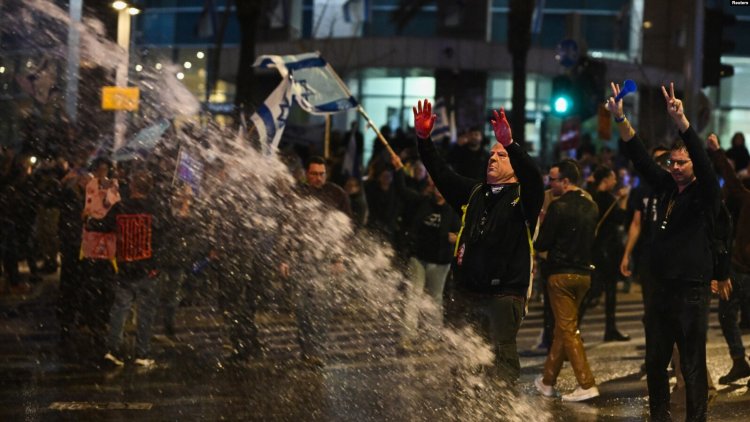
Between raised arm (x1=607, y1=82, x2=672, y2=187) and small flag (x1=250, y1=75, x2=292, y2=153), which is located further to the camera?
small flag (x1=250, y1=75, x2=292, y2=153)

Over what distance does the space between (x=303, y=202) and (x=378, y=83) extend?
31.2 m

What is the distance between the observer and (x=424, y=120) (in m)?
8.16

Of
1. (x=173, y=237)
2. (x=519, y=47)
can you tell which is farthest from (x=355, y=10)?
(x=173, y=237)

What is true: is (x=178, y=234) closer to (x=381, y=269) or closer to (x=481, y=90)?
(x=381, y=269)

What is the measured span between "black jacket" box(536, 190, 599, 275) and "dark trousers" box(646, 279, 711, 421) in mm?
1884

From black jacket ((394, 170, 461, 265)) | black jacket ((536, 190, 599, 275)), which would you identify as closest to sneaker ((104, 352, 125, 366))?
black jacket ((394, 170, 461, 265))

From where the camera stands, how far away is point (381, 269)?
13.8 metres

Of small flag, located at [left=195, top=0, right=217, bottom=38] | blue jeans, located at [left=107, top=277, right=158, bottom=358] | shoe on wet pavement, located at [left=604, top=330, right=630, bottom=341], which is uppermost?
small flag, located at [left=195, top=0, right=217, bottom=38]

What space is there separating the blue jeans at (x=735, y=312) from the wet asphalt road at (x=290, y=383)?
0.32m

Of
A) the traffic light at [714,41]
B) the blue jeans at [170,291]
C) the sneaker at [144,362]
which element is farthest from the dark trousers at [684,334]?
the traffic light at [714,41]

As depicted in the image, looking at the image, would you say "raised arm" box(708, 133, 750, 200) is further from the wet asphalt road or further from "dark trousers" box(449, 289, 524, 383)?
"dark trousers" box(449, 289, 524, 383)

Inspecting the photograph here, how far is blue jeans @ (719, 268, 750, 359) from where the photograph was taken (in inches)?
447

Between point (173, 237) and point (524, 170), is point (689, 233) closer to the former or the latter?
point (524, 170)

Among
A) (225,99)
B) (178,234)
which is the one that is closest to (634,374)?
(178,234)
